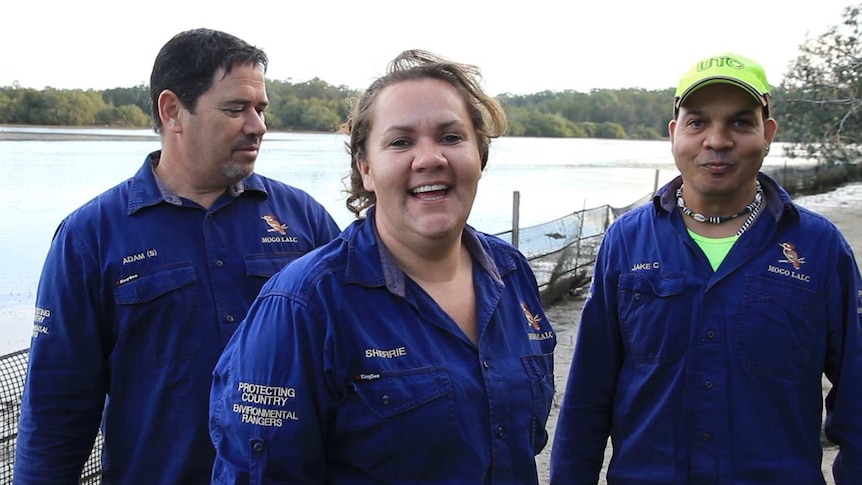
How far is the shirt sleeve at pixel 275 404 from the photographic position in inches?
68.2

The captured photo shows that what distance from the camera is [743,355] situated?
2.46 meters

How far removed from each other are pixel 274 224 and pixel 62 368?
85 centimetres

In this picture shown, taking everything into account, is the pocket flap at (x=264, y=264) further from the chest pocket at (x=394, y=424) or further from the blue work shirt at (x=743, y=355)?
the blue work shirt at (x=743, y=355)

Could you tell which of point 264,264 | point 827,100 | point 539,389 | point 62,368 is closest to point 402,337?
point 539,389

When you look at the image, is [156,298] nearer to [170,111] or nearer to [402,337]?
[170,111]

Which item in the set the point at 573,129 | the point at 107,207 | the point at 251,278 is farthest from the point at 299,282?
the point at 573,129

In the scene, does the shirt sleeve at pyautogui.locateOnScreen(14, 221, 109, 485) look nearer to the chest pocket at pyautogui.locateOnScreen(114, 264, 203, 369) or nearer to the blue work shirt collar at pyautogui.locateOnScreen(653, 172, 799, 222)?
the chest pocket at pyautogui.locateOnScreen(114, 264, 203, 369)

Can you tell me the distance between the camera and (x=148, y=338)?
2607mm

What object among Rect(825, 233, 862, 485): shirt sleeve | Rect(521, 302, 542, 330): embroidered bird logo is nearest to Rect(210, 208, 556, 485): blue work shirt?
Rect(521, 302, 542, 330): embroidered bird logo

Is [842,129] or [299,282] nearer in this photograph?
[299,282]

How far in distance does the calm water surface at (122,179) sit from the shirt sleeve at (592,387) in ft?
1.95

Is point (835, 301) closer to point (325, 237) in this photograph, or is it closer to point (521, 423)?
point (521, 423)

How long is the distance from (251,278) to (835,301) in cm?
188

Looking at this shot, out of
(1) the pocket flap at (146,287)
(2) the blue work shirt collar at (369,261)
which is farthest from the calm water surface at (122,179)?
(1) the pocket flap at (146,287)
